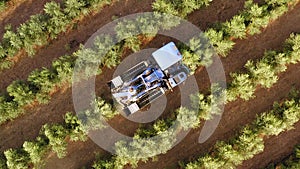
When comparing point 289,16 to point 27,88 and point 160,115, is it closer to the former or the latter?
point 160,115

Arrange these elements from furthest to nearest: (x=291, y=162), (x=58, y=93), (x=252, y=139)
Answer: (x=58, y=93) → (x=291, y=162) → (x=252, y=139)

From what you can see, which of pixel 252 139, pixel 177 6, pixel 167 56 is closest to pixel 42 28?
pixel 167 56

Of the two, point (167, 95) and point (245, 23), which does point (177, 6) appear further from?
point (167, 95)

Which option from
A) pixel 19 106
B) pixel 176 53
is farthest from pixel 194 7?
pixel 19 106

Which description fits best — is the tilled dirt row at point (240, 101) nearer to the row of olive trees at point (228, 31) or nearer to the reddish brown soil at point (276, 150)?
the row of olive trees at point (228, 31)

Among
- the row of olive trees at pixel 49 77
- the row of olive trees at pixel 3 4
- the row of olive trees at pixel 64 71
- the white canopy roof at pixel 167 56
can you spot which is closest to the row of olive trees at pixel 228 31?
the white canopy roof at pixel 167 56

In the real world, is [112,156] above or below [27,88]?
below

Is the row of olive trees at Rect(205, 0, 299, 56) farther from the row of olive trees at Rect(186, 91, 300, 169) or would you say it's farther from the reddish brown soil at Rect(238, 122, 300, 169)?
the reddish brown soil at Rect(238, 122, 300, 169)

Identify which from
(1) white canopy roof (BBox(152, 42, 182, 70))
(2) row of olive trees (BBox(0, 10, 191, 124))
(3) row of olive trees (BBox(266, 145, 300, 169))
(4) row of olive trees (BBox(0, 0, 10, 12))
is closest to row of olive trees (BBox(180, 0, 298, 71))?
(1) white canopy roof (BBox(152, 42, 182, 70))
